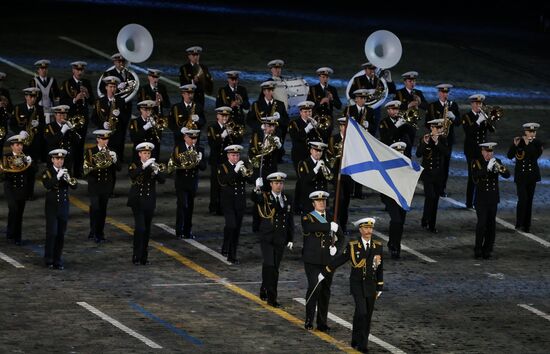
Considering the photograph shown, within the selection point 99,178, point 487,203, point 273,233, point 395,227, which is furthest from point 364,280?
point 99,178

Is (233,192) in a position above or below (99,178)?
above

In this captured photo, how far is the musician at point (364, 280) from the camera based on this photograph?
85.4 feet

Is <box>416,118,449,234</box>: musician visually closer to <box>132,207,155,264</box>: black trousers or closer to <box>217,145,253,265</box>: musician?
<box>217,145,253,265</box>: musician

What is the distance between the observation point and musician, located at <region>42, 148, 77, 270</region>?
30.0 m

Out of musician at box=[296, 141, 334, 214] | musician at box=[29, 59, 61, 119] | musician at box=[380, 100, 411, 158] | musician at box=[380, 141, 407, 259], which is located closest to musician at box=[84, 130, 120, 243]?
musician at box=[296, 141, 334, 214]

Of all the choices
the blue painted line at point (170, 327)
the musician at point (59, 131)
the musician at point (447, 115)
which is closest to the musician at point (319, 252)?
the blue painted line at point (170, 327)

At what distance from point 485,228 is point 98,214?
22.1 ft

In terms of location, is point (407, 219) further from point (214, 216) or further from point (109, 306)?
point (109, 306)

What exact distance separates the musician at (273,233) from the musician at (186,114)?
6336 mm

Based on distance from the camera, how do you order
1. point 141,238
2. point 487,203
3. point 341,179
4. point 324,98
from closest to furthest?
point 141,238 < point 487,203 < point 341,179 < point 324,98

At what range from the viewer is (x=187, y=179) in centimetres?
3256

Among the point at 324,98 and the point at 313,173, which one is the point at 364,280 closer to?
the point at 313,173

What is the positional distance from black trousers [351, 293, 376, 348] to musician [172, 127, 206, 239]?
678 cm

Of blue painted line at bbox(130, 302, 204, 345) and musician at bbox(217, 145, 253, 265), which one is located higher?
musician at bbox(217, 145, 253, 265)
